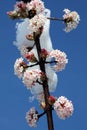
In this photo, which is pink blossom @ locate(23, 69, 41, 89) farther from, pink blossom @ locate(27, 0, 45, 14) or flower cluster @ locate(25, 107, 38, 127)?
pink blossom @ locate(27, 0, 45, 14)

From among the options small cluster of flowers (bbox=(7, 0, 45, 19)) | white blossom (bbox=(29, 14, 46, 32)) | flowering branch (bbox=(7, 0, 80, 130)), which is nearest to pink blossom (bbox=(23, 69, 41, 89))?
flowering branch (bbox=(7, 0, 80, 130))

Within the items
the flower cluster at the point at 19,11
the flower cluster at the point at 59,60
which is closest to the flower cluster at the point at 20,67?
the flower cluster at the point at 59,60

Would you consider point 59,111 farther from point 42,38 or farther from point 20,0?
point 20,0

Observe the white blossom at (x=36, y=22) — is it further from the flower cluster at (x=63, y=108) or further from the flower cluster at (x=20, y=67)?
the flower cluster at (x=63, y=108)

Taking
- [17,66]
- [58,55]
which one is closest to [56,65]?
[58,55]

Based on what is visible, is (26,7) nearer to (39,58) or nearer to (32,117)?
(39,58)
